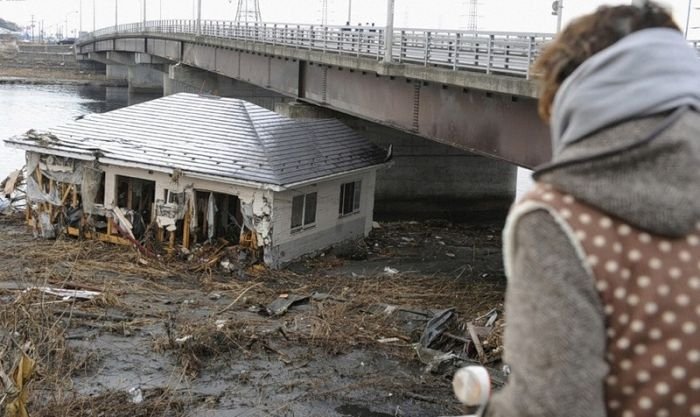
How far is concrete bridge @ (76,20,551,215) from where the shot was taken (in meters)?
19.1

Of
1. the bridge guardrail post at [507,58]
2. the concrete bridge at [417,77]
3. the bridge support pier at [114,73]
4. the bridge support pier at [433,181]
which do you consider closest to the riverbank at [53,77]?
the bridge support pier at [114,73]

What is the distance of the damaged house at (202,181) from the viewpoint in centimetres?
2222

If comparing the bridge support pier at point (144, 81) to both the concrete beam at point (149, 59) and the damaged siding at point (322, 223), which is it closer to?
the concrete beam at point (149, 59)

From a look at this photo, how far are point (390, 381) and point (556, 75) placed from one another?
11.5 m

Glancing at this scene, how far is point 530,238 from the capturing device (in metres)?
1.93

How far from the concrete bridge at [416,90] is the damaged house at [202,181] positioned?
2.81m

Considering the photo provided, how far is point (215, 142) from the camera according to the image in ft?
79.4

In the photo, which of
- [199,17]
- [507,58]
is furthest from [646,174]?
[199,17]

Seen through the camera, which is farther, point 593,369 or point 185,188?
point 185,188

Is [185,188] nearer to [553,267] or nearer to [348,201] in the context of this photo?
[348,201]

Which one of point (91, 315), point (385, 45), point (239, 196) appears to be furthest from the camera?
point (385, 45)

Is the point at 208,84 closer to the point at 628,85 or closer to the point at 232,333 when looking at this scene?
the point at 232,333

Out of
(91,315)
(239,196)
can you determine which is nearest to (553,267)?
(91,315)

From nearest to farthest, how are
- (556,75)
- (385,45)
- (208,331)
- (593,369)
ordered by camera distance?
(593,369) → (556,75) → (208,331) → (385,45)
